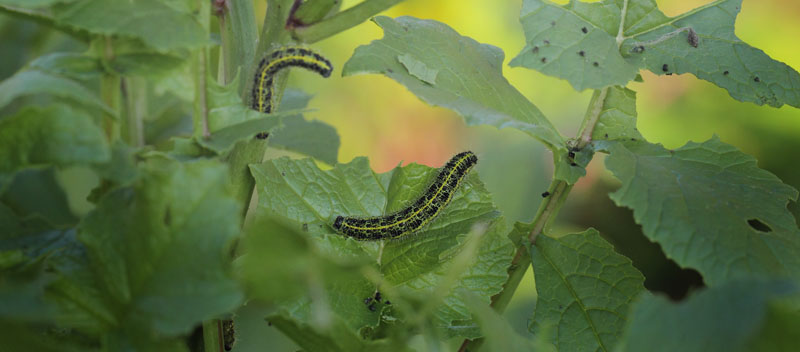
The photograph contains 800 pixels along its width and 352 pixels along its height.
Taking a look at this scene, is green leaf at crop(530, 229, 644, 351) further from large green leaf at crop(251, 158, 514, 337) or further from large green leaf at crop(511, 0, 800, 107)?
large green leaf at crop(511, 0, 800, 107)

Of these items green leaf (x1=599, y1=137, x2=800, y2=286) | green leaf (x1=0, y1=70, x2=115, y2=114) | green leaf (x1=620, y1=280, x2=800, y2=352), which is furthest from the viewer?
green leaf (x1=599, y1=137, x2=800, y2=286)

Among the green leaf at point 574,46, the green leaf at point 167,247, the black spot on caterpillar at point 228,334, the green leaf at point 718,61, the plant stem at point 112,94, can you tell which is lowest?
the black spot on caterpillar at point 228,334

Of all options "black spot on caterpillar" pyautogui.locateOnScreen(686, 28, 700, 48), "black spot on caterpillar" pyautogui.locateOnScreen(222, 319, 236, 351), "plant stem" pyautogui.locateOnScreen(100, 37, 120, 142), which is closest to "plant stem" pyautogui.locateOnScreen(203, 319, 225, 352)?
"black spot on caterpillar" pyautogui.locateOnScreen(222, 319, 236, 351)

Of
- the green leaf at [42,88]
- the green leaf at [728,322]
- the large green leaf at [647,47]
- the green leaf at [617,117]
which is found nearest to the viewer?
the green leaf at [728,322]

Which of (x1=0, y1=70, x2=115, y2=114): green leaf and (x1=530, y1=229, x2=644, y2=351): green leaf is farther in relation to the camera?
(x1=530, y1=229, x2=644, y2=351): green leaf

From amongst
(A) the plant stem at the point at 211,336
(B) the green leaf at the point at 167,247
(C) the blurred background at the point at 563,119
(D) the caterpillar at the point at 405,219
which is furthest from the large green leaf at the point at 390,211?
(C) the blurred background at the point at 563,119

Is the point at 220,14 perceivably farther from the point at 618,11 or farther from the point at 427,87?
the point at 618,11

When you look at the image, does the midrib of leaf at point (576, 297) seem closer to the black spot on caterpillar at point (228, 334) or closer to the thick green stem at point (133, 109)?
the black spot on caterpillar at point (228, 334)

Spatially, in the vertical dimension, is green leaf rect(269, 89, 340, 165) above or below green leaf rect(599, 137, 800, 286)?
below

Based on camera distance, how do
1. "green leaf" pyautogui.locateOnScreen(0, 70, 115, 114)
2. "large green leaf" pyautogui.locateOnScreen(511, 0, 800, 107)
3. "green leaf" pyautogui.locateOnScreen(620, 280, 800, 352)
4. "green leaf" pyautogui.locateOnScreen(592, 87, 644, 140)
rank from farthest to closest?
"green leaf" pyautogui.locateOnScreen(592, 87, 644, 140), "large green leaf" pyautogui.locateOnScreen(511, 0, 800, 107), "green leaf" pyautogui.locateOnScreen(0, 70, 115, 114), "green leaf" pyautogui.locateOnScreen(620, 280, 800, 352)
